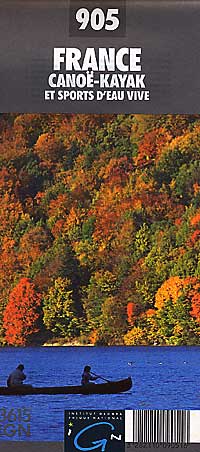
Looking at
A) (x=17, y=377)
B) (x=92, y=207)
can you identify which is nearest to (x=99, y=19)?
(x=92, y=207)

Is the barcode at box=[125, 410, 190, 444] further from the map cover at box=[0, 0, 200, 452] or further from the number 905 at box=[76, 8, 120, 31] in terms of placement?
the number 905 at box=[76, 8, 120, 31]

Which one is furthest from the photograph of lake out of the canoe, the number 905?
the number 905

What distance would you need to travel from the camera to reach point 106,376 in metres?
1.23

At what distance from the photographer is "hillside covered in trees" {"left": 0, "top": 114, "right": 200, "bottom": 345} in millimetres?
1267

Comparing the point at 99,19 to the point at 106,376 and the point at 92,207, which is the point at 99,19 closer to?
the point at 92,207

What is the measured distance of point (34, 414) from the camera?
1241 mm

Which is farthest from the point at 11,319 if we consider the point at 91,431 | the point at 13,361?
the point at 91,431

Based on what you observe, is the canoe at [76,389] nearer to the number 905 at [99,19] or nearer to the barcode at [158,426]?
the barcode at [158,426]

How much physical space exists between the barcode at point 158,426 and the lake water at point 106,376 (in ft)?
0.04

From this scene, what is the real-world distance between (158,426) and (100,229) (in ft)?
1.10

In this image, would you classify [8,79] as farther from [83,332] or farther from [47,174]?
[83,332]

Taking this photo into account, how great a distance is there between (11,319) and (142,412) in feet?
0.87

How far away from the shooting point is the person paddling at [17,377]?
4.03 feet

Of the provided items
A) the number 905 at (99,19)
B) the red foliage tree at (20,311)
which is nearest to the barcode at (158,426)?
the red foliage tree at (20,311)
